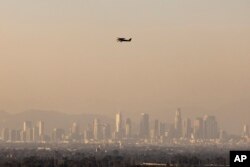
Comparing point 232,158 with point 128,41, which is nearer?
point 232,158

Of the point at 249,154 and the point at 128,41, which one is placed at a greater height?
the point at 128,41

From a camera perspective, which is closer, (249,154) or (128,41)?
(249,154)

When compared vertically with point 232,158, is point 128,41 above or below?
above

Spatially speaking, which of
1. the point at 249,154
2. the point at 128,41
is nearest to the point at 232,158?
the point at 249,154

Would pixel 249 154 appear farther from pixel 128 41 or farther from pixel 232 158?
pixel 128 41
